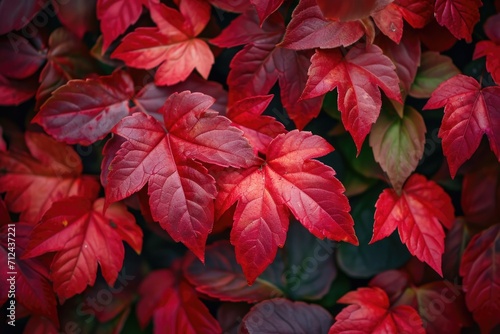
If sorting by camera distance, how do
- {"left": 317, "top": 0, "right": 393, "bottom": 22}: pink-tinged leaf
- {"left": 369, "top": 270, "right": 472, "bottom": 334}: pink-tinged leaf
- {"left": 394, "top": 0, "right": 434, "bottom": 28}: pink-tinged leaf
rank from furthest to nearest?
{"left": 369, "top": 270, "right": 472, "bottom": 334}: pink-tinged leaf
{"left": 394, "top": 0, "right": 434, "bottom": 28}: pink-tinged leaf
{"left": 317, "top": 0, "right": 393, "bottom": 22}: pink-tinged leaf

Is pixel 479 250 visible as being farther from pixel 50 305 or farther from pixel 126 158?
pixel 50 305

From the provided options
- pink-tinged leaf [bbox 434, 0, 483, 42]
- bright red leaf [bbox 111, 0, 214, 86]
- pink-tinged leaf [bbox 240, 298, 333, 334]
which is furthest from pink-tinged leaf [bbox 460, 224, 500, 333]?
bright red leaf [bbox 111, 0, 214, 86]

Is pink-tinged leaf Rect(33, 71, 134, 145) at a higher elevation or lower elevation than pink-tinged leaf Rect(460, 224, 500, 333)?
higher

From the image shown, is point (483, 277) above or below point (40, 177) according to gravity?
below

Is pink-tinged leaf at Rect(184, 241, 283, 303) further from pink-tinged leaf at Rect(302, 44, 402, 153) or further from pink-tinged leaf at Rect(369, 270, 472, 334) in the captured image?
pink-tinged leaf at Rect(302, 44, 402, 153)

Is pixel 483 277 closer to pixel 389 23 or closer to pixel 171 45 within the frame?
pixel 389 23

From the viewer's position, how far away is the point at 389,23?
30.4 inches

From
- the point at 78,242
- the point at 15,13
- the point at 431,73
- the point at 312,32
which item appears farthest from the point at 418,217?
the point at 15,13

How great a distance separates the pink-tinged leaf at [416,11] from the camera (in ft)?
2.61

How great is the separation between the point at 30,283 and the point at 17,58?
39 cm

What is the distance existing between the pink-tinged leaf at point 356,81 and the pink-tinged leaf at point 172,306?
0.42 metres

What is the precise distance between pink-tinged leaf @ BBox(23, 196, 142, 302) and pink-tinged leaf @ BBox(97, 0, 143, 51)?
283mm

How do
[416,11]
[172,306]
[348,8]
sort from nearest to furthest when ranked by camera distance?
[348,8] < [416,11] < [172,306]

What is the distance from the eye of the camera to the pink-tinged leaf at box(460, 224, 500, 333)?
87 centimetres
